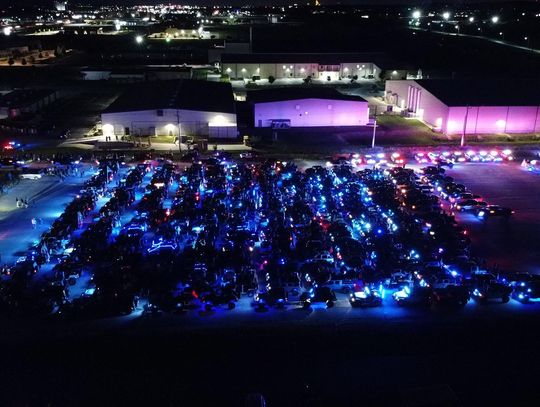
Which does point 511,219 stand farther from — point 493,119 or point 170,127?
point 170,127

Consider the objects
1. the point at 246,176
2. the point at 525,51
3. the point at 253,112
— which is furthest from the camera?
the point at 525,51

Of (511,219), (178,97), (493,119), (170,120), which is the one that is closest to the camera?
(511,219)

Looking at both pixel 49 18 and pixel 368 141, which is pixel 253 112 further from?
pixel 49 18

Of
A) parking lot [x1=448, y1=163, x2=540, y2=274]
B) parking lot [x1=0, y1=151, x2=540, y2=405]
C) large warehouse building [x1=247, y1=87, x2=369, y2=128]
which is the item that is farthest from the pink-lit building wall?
parking lot [x1=0, y1=151, x2=540, y2=405]

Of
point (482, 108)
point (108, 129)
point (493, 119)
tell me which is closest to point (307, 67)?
point (482, 108)

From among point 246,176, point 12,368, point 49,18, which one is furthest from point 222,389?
point 49,18

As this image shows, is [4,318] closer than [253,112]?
Yes
